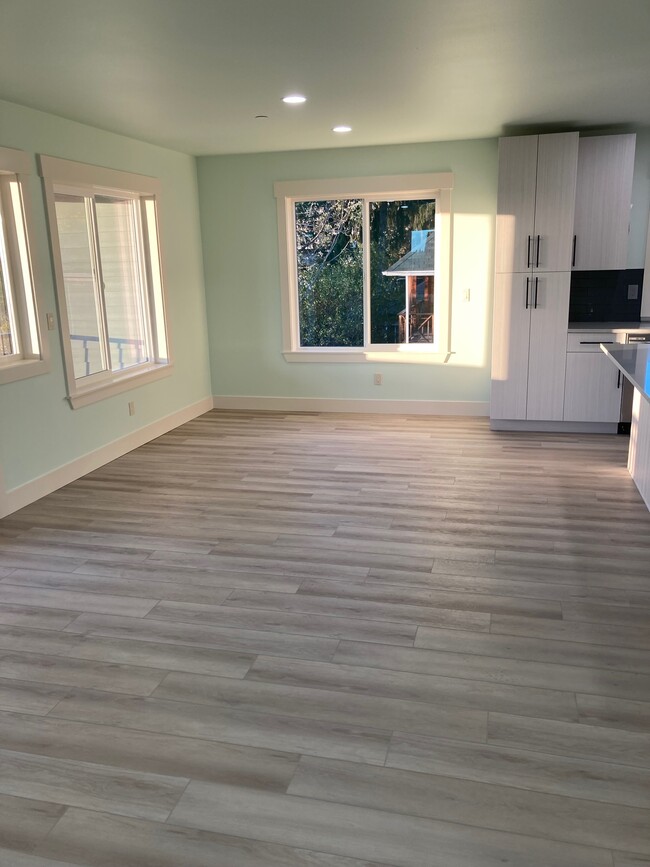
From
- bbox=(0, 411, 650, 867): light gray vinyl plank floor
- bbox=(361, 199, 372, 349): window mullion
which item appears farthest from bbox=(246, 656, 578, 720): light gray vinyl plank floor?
bbox=(361, 199, 372, 349): window mullion

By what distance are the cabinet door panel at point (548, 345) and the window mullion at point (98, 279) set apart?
3.50 metres

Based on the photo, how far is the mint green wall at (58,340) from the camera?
175 inches

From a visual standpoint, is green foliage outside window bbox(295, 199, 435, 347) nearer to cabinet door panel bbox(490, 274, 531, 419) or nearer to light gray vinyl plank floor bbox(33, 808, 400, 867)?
cabinet door panel bbox(490, 274, 531, 419)

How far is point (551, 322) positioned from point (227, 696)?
4430mm

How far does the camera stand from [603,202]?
5.72 metres

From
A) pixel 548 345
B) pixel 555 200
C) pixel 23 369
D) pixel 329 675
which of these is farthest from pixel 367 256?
pixel 329 675

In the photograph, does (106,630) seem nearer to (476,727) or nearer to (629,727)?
(476,727)

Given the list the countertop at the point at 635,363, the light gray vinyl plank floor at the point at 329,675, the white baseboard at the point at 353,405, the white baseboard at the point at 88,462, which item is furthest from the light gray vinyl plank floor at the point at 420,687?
the white baseboard at the point at 353,405

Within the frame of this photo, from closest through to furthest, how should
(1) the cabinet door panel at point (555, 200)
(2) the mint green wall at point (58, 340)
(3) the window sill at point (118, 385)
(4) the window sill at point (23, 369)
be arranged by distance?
1. (4) the window sill at point (23, 369)
2. (2) the mint green wall at point (58, 340)
3. (3) the window sill at point (118, 385)
4. (1) the cabinet door panel at point (555, 200)

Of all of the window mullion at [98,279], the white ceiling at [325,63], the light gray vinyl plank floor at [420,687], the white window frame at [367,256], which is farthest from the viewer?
the white window frame at [367,256]

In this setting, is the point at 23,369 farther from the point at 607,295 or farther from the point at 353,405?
the point at 607,295

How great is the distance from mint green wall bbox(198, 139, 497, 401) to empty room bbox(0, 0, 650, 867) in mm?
29

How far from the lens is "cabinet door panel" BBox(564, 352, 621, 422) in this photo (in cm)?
580

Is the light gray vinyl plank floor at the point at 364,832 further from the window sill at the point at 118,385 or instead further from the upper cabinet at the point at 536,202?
the upper cabinet at the point at 536,202
